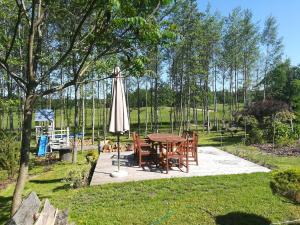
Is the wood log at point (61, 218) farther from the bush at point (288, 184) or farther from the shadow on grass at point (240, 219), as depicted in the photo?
the bush at point (288, 184)

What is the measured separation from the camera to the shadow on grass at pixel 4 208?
685 cm

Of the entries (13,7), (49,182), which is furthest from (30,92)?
(13,7)

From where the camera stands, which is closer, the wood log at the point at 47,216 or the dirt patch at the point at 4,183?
the wood log at the point at 47,216

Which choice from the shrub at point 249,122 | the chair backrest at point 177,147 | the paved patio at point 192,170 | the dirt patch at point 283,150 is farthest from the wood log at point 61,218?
the shrub at point 249,122

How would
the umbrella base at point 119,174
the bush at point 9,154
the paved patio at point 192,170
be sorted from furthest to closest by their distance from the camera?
the bush at point 9,154, the umbrella base at point 119,174, the paved patio at point 192,170

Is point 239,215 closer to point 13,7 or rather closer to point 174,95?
point 13,7

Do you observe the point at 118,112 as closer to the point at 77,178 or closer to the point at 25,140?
the point at 77,178

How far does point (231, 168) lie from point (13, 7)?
954cm

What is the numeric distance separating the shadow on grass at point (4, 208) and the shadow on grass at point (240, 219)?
413 cm

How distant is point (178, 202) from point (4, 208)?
12.6 feet

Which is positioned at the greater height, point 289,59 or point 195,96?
point 289,59

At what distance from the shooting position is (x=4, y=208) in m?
7.61

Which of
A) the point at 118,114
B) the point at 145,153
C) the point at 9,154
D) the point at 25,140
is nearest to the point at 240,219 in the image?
the point at 25,140

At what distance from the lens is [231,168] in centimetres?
969
